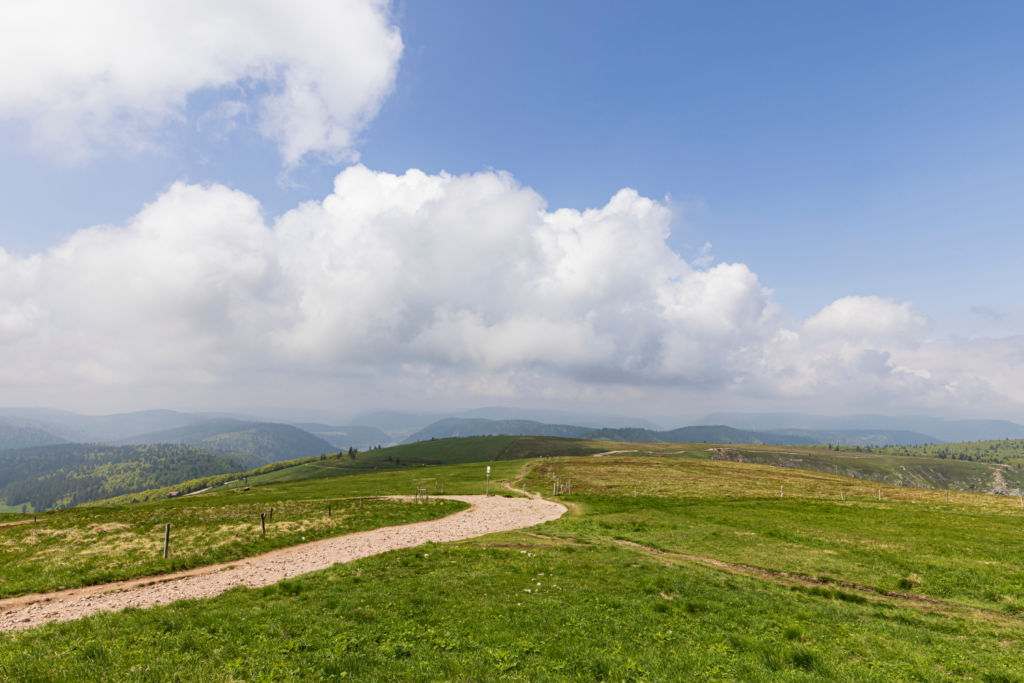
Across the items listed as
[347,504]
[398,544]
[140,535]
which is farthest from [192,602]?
[347,504]

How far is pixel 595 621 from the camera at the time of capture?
16.4m

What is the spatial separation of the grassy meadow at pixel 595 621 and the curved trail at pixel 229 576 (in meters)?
4.20

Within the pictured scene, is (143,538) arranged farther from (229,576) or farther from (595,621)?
(595,621)

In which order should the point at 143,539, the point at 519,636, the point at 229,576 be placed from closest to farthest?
the point at 519,636 < the point at 229,576 < the point at 143,539

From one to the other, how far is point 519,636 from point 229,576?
70.3 ft

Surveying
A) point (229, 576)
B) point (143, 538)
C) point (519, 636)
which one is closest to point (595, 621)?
point (519, 636)

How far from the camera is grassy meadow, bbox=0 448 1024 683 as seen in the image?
41.2ft

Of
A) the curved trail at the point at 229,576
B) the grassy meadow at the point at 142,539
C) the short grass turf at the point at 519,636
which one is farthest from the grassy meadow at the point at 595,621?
the grassy meadow at the point at 142,539

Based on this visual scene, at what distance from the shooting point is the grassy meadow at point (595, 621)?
1256 cm

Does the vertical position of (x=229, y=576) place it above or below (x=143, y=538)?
above

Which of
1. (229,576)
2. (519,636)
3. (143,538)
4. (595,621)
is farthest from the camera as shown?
(143,538)

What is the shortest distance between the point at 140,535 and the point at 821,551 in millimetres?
55572

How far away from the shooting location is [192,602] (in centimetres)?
1941

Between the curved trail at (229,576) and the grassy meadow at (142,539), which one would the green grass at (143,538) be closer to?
the grassy meadow at (142,539)
